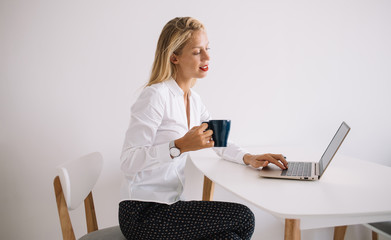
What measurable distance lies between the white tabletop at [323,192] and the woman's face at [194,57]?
1.30 ft

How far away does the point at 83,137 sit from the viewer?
173cm

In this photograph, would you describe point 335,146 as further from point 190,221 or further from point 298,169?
point 190,221

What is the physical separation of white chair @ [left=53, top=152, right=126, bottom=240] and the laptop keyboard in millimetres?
651

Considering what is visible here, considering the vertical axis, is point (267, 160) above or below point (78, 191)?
above

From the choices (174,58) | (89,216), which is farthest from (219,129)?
(89,216)

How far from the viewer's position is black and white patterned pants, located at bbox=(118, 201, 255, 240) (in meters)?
1.06

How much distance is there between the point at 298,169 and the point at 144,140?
1.95ft

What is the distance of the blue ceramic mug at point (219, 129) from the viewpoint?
1.06 metres

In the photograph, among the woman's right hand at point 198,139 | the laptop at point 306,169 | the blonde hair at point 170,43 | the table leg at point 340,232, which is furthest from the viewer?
the table leg at point 340,232

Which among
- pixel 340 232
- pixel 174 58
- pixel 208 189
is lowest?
pixel 340 232

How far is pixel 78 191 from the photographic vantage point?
1189 mm

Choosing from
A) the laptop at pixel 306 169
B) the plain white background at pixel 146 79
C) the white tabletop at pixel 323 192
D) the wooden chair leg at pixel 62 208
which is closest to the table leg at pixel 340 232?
the plain white background at pixel 146 79

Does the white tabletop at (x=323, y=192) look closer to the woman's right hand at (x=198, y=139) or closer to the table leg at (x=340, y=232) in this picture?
the woman's right hand at (x=198, y=139)

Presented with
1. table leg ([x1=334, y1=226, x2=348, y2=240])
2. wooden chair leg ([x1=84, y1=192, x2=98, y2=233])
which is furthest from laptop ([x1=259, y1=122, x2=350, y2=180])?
table leg ([x1=334, y1=226, x2=348, y2=240])
